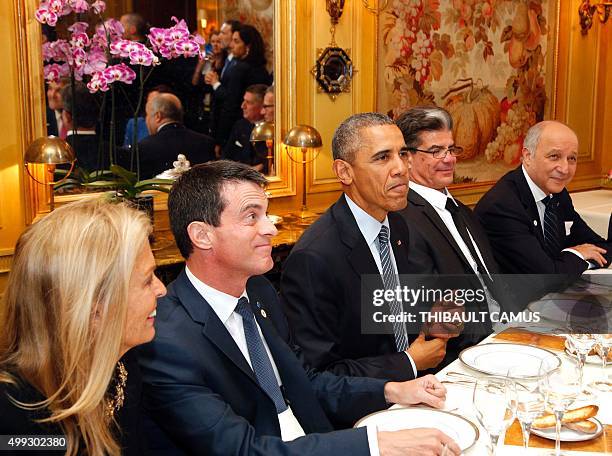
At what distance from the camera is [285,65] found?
5.04 metres

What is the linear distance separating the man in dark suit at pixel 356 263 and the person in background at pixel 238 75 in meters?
1.94

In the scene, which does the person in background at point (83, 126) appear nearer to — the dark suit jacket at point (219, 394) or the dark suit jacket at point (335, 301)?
the dark suit jacket at point (335, 301)

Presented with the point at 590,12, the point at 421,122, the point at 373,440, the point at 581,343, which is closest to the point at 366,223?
the point at 421,122

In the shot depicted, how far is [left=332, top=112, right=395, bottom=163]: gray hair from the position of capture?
9.71 feet

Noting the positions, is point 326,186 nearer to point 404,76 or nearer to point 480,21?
point 404,76

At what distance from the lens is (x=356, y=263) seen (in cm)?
278

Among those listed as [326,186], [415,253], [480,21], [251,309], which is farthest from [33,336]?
[480,21]

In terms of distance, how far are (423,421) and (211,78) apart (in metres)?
3.26

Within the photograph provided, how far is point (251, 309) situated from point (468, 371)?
0.68 m

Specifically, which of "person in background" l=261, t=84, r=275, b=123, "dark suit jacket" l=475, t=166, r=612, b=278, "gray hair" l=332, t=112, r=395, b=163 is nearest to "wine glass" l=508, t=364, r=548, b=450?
"gray hair" l=332, t=112, r=395, b=163

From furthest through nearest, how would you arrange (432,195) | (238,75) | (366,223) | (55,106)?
(238,75) < (55,106) < (432,195) < (366,223)

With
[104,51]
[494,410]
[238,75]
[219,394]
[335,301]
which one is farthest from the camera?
[238,75]

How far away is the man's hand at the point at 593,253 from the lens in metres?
3.67

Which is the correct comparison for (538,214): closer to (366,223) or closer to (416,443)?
(366,223)
